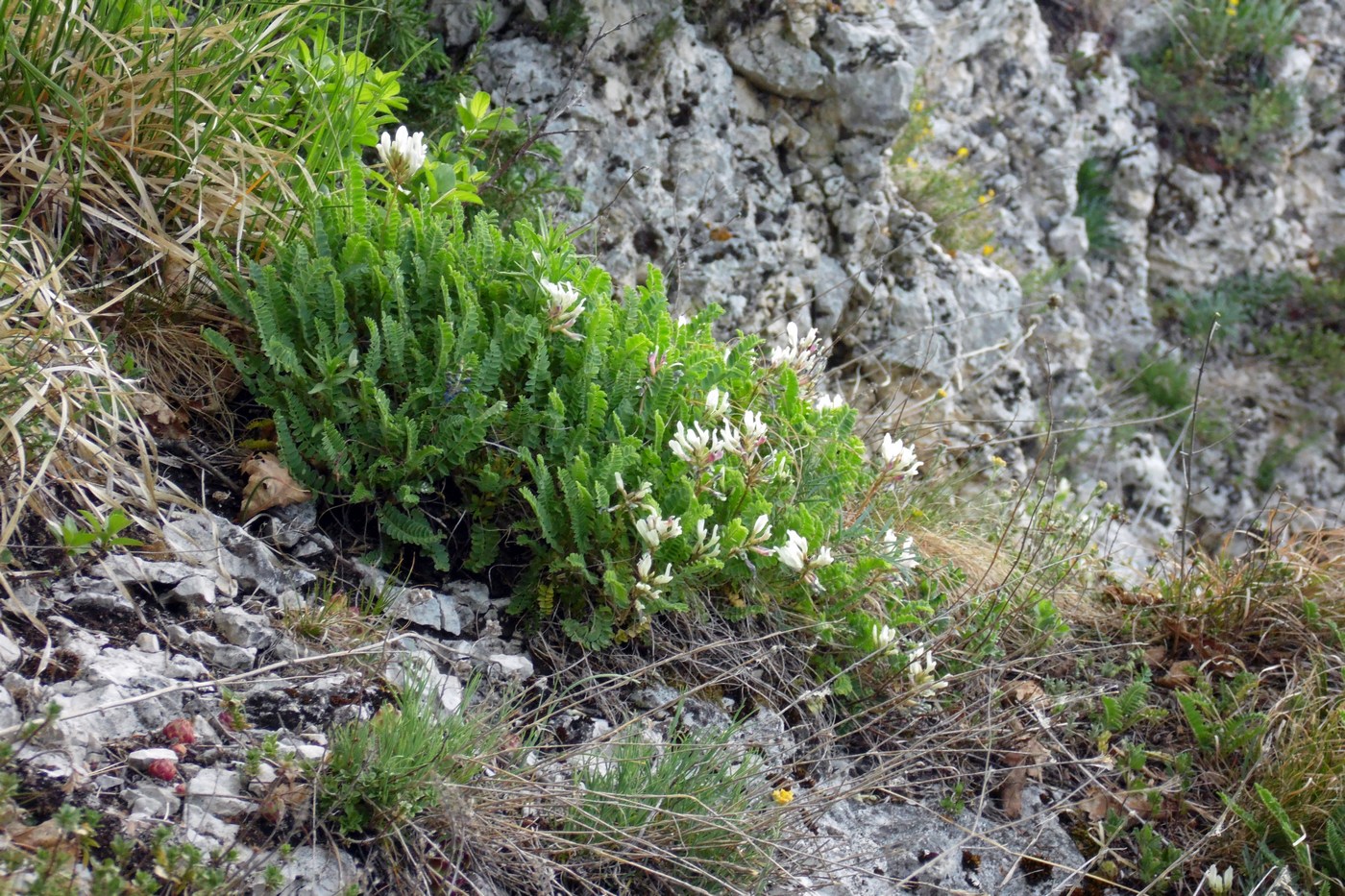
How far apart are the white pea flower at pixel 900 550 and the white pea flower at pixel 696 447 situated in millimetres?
660

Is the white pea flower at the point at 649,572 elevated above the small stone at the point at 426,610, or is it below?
above

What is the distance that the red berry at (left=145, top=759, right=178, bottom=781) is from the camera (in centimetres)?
190

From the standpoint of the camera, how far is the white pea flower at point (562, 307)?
282 centimetres

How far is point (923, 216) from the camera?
595 centimetres

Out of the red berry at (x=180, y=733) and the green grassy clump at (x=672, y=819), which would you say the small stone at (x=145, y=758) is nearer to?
the red berry at (x=180, y=733)

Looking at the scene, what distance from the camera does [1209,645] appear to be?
11.9 feet

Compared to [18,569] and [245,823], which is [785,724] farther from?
[18,569]

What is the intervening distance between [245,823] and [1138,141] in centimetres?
811

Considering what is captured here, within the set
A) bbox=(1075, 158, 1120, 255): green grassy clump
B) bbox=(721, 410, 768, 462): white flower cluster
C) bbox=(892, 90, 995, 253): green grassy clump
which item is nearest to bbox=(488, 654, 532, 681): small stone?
bbox=(721, 410, 768, 462): white flower cluster

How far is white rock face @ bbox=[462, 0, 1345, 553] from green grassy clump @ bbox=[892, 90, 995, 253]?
0.70 feet

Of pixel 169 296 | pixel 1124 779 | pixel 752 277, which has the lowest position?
pixel 1124 779

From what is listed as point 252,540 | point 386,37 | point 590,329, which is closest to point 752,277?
point 386,37

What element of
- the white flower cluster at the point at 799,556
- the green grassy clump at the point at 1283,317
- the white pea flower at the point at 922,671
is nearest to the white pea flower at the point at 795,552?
the white flower cluster at the point at 799,556

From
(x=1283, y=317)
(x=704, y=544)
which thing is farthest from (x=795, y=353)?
(x=1283, y=317)
